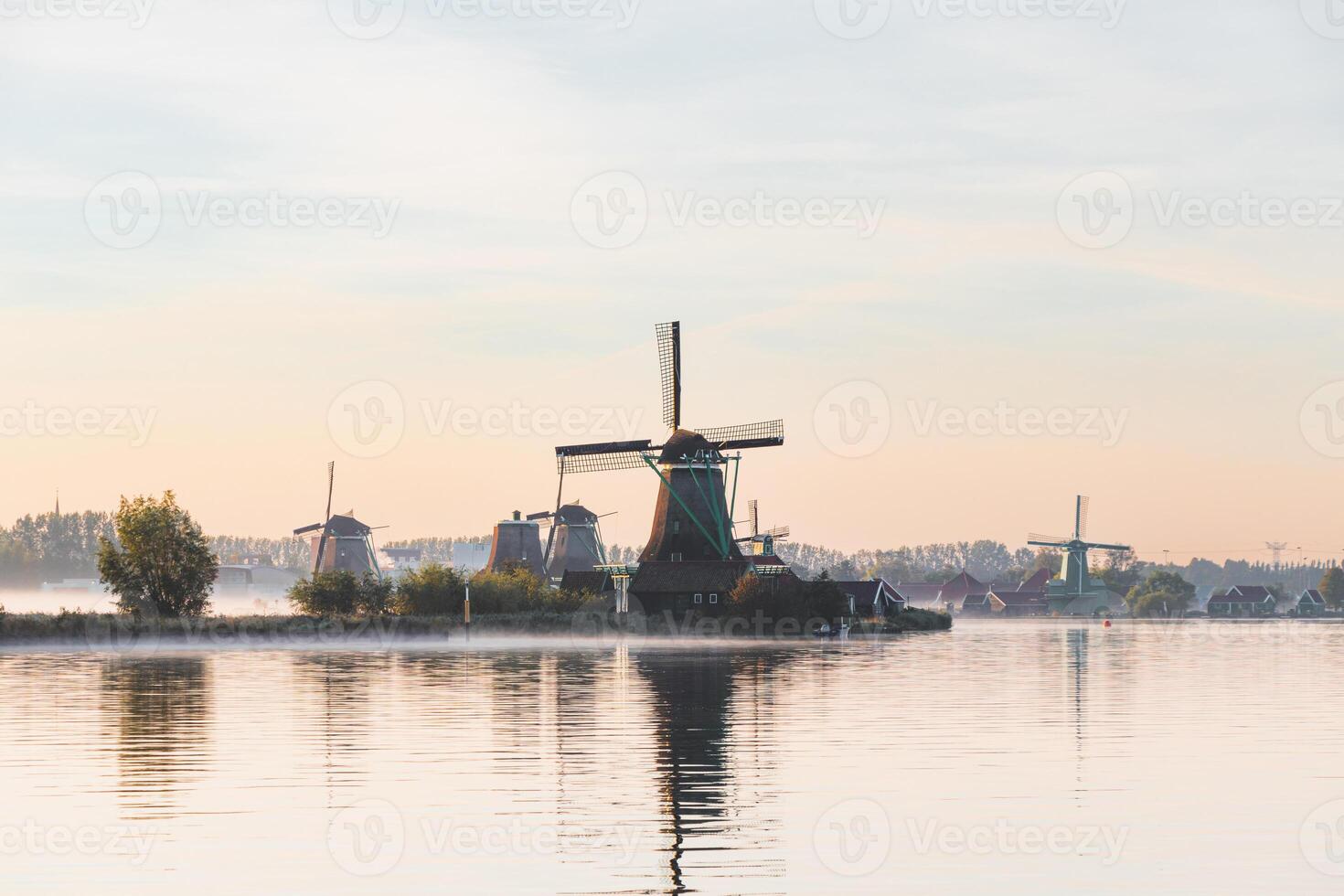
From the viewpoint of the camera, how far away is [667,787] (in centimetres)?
2166

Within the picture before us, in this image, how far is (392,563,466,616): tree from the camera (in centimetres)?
8281

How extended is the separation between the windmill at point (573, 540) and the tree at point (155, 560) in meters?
52.3

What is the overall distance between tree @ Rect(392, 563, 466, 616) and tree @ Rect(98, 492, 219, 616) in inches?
429

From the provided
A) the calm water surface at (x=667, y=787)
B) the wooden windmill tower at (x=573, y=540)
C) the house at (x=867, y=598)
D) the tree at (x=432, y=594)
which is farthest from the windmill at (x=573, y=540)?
the calm water surface at (x=667, y=787)

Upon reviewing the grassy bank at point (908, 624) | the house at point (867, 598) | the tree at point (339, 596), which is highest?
the tree at point (339, 596)

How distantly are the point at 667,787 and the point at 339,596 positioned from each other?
207 ft

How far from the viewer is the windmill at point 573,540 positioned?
418ft

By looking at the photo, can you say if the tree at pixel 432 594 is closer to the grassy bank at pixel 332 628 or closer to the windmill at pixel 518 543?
the grassy bank at pixel 332 628

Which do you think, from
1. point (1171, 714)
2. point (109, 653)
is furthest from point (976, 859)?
point (109, 653)

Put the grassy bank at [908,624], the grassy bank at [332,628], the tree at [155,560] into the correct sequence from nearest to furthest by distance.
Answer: the grassy bank at [332,628] → the tree at [155,560] → the grassy bank at [908,624]

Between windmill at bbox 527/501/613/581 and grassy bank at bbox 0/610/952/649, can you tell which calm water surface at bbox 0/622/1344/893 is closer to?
grassy bank at bbox 0/610/952/649

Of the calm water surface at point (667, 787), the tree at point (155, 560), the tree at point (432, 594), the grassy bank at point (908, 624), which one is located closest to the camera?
the calm water surface at point (667, 787)

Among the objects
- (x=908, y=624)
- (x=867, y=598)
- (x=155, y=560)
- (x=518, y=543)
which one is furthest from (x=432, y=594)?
(x=518, y=543)

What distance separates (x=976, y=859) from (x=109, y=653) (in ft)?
180
